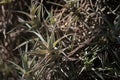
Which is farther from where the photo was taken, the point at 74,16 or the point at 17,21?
the point at 17,21

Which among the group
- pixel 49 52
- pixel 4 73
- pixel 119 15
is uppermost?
pixel 119 15

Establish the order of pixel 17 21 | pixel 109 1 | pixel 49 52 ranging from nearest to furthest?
pixel 49 52 → pixel 109 1 → pixel 17 21

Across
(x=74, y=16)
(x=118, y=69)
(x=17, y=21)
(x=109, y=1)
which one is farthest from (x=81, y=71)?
(x=17, y=21)

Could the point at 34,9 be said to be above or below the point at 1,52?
above

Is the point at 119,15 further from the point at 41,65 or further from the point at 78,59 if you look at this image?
→ the point at 41,65

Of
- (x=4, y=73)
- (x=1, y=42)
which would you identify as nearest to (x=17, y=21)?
(x=1, y=42)

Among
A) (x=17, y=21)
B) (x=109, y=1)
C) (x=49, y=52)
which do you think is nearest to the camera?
(x=49, y=52)
